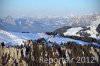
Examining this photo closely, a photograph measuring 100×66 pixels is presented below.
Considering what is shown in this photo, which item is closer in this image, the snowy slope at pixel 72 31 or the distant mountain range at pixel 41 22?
the distant mountain range at pixel 41 22

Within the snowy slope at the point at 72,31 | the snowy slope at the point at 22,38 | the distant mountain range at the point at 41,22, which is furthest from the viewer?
the snowy slope at the point at 72,31

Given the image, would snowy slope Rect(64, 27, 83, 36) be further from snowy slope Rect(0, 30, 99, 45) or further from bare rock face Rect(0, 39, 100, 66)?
bare rock face Rect(0, 39, 100, 66)

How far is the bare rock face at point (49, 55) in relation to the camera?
8.66 m

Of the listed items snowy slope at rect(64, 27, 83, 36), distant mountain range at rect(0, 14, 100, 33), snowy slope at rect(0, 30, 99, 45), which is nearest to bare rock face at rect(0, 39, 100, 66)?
snowy slope at rect(0, 30, 99, 45)

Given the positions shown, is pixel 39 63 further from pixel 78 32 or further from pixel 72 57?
pixel 78 32

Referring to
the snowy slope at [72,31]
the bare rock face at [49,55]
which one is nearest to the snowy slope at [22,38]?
the bare rock face at [49,55]

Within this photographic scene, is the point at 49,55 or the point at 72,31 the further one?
the point at 72,31

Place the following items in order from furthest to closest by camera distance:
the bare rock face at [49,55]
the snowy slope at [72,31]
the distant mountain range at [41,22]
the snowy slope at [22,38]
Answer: the snowy slope at [72,31] → the distant mountain range at [41,22] → the snowy slope at [22,38] → the bare rock face at [49,55]

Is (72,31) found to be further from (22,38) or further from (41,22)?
(22,38)

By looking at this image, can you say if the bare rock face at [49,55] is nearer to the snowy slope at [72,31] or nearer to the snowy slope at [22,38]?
the snowy slope at [22,38]

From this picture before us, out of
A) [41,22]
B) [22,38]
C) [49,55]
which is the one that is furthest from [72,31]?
[22,38]

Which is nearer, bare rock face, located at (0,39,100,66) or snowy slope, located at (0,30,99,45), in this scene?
bare rock face, located at (0,39,100,66)

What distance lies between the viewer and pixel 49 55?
8828 mm

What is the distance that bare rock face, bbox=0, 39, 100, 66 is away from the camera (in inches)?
341
